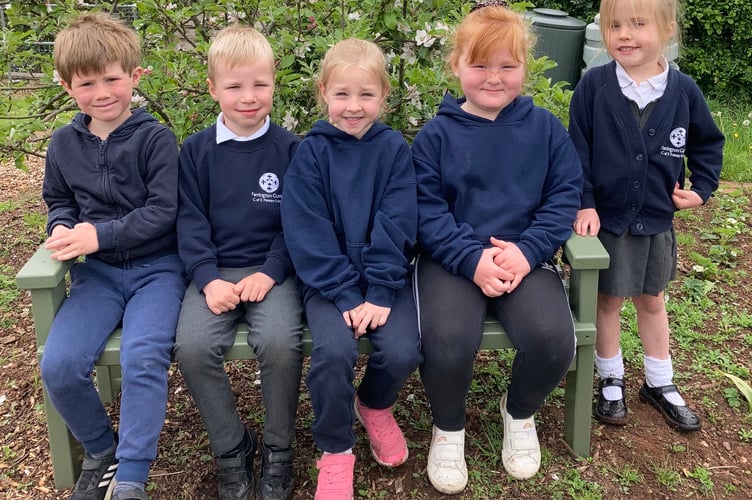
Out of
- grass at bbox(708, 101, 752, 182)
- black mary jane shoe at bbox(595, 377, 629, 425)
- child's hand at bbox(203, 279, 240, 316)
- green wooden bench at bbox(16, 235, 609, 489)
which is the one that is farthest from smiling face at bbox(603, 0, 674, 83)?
grass at bbox(708, 101, 752, 182)

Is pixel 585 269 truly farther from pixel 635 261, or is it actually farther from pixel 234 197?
pixel 234 197

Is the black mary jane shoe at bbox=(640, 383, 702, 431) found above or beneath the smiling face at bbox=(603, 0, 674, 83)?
beneath

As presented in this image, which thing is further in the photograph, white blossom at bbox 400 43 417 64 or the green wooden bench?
white blossom at bbox 400 43 417 64

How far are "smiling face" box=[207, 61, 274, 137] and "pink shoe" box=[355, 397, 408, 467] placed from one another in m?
1.11

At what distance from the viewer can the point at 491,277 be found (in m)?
2.59

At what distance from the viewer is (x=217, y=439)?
8.58ft

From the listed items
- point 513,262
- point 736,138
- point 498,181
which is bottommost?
point 736,138

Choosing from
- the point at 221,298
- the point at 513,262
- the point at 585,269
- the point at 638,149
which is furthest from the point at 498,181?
the point at 221,298

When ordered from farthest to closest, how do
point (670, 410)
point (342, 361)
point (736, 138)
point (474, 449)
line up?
point (736, 138)
point (670, 410)
point (474, 449)
point (342, 361)

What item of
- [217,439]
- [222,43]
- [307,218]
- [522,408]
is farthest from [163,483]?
[222,43]

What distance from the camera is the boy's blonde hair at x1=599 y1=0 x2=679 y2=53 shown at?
2664 millimetres

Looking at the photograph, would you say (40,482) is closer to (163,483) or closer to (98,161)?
(163,483)

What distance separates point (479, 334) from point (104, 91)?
5.02ft

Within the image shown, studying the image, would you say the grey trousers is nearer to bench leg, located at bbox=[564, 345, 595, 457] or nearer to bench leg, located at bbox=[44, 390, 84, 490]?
bench leg, located at bbox=[44, 390, 84, 490]
